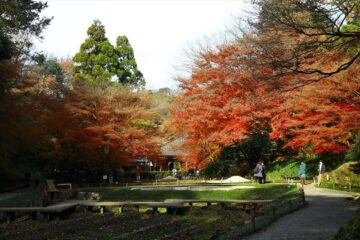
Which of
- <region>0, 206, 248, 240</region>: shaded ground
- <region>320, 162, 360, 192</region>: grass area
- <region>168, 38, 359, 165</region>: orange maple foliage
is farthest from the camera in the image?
<region>168, 38, 359, 165</region>: orange maple foliage

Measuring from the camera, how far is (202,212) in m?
15.6

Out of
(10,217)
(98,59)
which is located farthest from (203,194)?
(98,59)

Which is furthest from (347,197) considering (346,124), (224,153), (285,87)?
(224,153)

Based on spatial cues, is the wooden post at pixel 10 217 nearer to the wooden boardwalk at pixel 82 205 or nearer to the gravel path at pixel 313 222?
the wooden boardwalk at pixel 82 205

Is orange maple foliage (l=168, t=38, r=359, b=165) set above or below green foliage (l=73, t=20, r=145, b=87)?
below

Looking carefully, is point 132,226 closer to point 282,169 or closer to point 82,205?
point 82,205

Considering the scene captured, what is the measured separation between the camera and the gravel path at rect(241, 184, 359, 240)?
30.6 feet

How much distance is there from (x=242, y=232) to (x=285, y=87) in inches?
158

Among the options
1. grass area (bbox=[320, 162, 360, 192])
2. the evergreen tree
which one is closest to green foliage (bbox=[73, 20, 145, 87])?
the evergreen tree

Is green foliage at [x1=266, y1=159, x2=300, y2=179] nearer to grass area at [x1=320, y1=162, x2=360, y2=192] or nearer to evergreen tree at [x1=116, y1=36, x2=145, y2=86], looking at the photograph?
grass area at [x1=320, y1=162, x2=360, y2=192]

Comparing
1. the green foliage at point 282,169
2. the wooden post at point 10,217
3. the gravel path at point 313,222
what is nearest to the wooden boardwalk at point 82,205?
the wooden post at point 10,217

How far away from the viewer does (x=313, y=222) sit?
10992 millimetres

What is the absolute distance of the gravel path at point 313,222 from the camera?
9.34 metres

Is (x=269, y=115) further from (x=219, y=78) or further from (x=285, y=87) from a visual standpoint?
(x=285, y=87)
